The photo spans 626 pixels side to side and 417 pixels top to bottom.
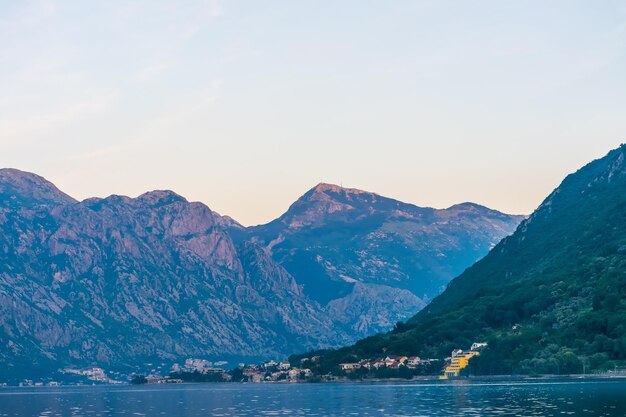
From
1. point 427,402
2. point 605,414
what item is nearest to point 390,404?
point 427,402

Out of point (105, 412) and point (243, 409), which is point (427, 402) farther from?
point (105, 412)

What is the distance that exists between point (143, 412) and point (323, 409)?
1273 inches

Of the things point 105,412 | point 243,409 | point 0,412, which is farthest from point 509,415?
point 0,412

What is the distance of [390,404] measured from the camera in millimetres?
191250

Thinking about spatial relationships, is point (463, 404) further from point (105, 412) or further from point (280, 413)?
point (105, 412)

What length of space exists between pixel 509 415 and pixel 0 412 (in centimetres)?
9732

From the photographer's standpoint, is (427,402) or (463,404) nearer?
(463,404)

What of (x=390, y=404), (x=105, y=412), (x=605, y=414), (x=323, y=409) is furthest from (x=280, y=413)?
(x=605, y=414)

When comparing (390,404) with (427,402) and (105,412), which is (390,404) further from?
(105,412)

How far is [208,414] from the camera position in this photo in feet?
590

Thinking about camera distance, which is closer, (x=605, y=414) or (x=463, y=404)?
(x=605, y=414)

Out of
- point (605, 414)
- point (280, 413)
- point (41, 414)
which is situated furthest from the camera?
point (41, 414)

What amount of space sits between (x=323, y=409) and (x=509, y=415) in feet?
141

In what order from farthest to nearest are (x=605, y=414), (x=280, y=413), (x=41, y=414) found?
(x=41, y=414) → (x=280, y=413) → (x=605, y=414)
